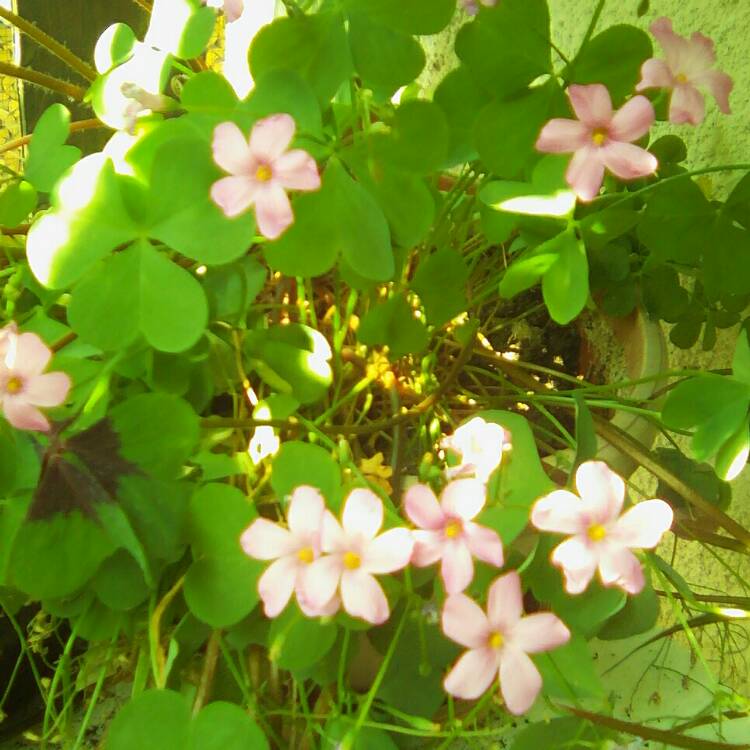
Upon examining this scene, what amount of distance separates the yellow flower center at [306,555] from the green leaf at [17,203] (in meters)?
0.38

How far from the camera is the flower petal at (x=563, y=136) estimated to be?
1.44ft

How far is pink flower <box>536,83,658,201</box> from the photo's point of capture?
1.42 ft

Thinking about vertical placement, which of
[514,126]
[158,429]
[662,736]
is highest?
[514,126]

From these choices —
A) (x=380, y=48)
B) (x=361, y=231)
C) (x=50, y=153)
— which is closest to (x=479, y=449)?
(x=361, y=231)

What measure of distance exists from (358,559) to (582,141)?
273 millimetres

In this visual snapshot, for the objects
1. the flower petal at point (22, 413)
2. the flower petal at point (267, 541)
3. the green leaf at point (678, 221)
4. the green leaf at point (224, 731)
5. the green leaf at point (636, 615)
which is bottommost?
the green leaf at point (636, 615)

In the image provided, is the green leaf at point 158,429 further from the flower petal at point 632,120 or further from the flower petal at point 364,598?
the flower petal at point 632,120

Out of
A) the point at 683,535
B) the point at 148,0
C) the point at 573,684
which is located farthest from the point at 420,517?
the point at 148,0

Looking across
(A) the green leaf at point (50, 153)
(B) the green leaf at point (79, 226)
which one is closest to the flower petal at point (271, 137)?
(B) the green leaf at point (79, 226)

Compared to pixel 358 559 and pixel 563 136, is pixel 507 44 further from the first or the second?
pixel 358 559

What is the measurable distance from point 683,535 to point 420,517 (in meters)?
0.31

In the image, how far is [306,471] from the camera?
0.44 m

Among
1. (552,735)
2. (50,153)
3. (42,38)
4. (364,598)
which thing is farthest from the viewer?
(42,38)

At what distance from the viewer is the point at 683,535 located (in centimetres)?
59
